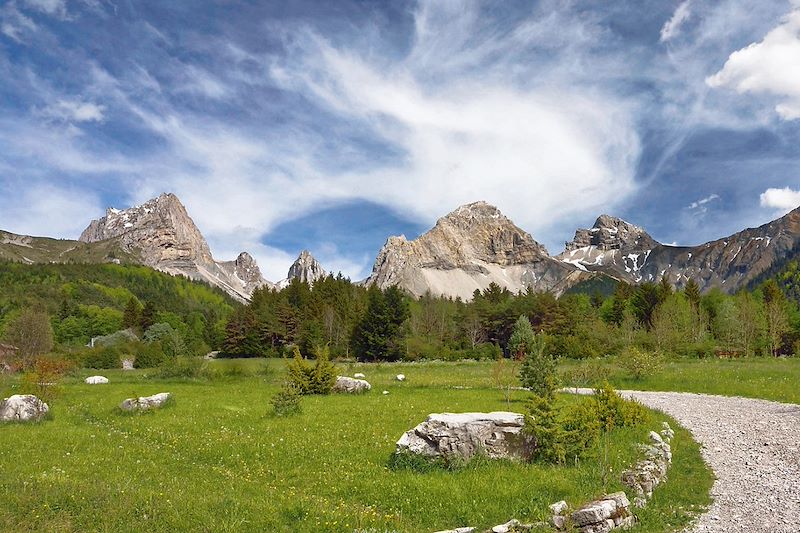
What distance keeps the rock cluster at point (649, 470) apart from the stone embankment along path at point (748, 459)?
1317 mm

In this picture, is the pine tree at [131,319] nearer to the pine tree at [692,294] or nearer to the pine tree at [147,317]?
the pine tree at [147,317]

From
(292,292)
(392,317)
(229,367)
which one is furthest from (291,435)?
(292,292)

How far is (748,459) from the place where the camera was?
17.5m

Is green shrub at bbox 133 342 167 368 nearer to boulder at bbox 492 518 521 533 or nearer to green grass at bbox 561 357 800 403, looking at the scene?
green grass at bbox 561 357 800 403

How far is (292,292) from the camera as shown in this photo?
137000mm

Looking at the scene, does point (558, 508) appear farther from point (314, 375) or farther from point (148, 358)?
point (148, 358)

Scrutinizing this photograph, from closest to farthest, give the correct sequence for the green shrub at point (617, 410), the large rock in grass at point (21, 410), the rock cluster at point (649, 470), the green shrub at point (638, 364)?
1. the rock cluster at point (649, 470)
2. the green shrub at point (617, 410)
3. the large rock in grass at point (21, 410)
4. the green shrub at point (638, 364)

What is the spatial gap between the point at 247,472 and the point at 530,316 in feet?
351

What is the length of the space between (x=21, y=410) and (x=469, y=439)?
22.0 m

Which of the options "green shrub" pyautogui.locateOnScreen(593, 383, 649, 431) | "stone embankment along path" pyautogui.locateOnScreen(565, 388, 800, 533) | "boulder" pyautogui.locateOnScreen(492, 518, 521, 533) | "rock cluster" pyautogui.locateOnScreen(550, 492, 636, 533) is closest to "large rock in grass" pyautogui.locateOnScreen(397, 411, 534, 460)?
"rock cluster" pyautogui.locateOnScreen(550, 492, 636, 533)

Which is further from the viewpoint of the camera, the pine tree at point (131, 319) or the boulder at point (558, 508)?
the pine tree at point (131, 319)

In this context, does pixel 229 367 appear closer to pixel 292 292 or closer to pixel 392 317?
pixel 392 317

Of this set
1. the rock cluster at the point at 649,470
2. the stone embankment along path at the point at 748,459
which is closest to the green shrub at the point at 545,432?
the rock cluster at the point at 649,470

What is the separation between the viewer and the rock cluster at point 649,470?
43.8 ft
